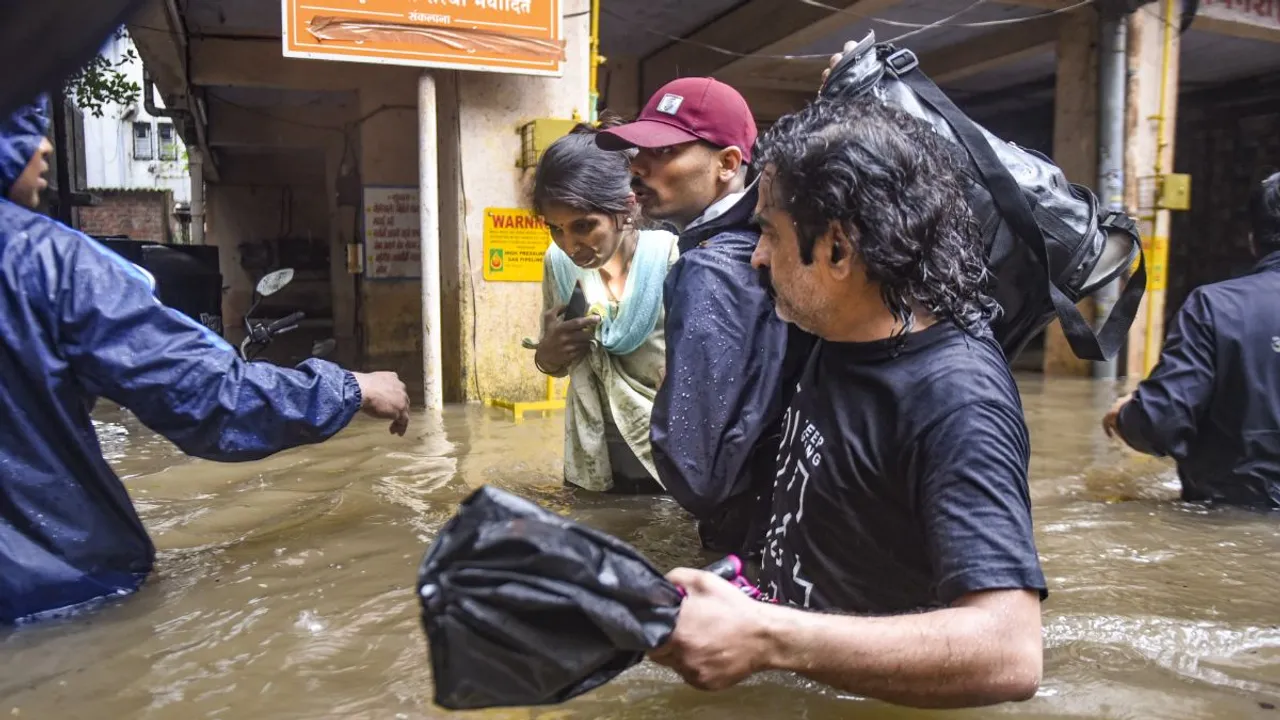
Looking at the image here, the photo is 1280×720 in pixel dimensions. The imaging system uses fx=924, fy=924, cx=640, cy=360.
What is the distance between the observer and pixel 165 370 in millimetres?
2404

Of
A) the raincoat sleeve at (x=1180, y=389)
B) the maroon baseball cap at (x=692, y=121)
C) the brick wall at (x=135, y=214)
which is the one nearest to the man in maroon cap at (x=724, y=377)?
the maroon baseball cap at (x=692, y=121)

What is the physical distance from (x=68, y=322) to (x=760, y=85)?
10947 mm

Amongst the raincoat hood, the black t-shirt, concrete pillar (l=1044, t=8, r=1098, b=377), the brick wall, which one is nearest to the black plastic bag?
the black t-shirt

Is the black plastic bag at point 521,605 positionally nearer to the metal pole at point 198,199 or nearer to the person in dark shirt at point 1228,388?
the person in dark shirt at point 1228,388

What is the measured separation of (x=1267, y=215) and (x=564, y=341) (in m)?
2.91

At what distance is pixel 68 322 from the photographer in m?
2.34

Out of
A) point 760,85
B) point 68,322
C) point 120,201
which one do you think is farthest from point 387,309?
point 120,201

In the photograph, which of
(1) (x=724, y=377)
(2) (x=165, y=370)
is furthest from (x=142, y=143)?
(1) (x=724, y=377)

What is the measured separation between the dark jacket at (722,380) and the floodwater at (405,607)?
0.50m

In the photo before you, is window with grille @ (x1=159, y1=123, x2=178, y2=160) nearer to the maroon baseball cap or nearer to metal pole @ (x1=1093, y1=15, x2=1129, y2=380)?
metal pole @ (x1=1093, y1=15, x2=1129, y2=380)

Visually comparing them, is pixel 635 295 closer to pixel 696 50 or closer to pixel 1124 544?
pixel 1124 544

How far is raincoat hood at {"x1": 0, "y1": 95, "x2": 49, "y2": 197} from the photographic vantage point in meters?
2.37

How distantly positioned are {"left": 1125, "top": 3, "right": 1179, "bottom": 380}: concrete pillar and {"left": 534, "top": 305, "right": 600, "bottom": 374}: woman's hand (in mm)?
7123

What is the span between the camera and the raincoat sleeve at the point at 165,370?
7.71ft
